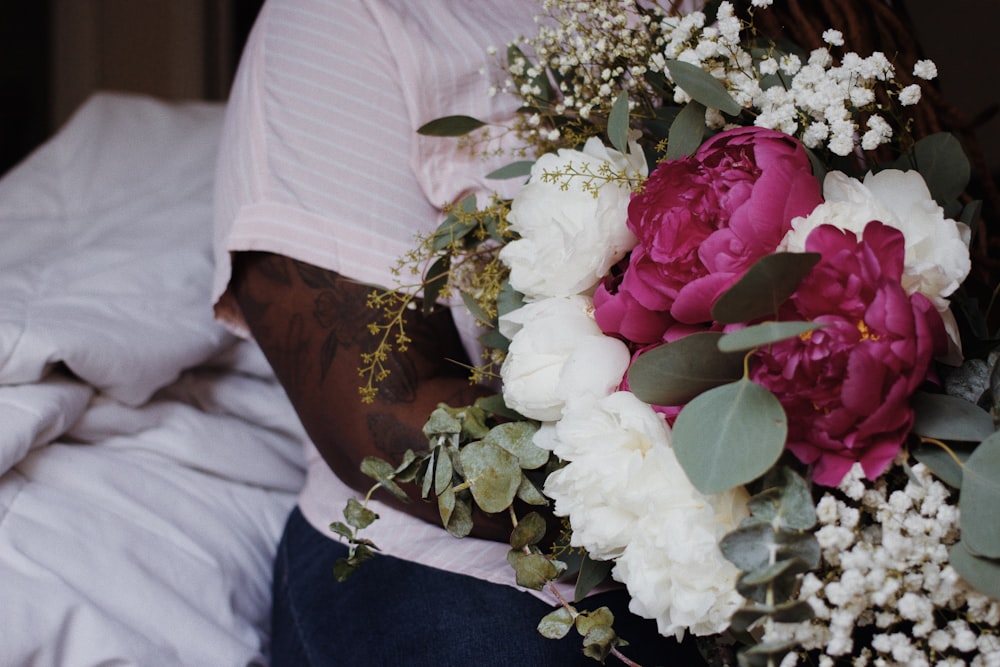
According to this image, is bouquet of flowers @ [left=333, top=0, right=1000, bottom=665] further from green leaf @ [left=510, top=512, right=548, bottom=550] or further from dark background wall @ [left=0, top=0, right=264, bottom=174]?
dark background wall @ [left=0, top=0, right=264, bottom=174]

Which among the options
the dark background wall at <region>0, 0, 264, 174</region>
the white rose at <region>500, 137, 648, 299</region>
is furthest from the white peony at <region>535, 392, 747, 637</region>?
the dark background wall at <region>0, 0, 264, 174</region>

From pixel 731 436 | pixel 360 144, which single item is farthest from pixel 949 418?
pixel 360 144

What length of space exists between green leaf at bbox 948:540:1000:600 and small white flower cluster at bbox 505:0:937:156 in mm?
258

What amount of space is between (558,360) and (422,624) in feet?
1.14

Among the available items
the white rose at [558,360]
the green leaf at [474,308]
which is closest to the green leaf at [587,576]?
the white rose at [558,360]

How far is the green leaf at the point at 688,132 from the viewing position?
0.63m

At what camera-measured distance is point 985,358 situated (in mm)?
577

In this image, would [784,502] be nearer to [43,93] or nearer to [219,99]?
[219,99]

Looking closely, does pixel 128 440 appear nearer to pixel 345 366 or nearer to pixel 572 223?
pixel 345 366

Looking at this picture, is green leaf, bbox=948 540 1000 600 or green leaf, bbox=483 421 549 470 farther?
green leaf, bbox=483 421 549 470

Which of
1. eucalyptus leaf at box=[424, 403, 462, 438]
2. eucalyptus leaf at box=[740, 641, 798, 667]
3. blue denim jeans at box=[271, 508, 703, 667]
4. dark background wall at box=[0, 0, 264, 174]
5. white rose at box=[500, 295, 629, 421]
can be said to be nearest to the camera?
eucalyptus leaf at box=[740, 641, 798, 667]

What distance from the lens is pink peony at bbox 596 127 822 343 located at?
0.50 m

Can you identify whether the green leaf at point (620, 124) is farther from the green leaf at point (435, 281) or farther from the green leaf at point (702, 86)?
the green leaf at point (435, 281)

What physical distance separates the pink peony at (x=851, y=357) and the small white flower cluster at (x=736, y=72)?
130 mm
